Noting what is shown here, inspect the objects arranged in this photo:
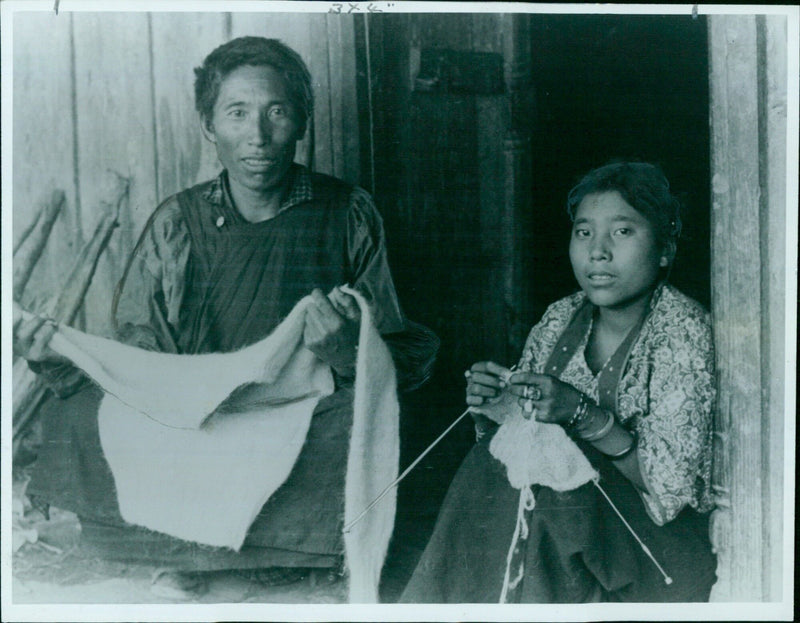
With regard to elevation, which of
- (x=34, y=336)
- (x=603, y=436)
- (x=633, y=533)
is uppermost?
(x=34, y=336)

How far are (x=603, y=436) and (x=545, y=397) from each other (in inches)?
7.0

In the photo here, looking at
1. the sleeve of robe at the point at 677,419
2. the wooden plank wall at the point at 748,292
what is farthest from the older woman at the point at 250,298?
the wooden plank wall at the point at 748,292

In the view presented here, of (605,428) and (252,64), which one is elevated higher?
(252,64)

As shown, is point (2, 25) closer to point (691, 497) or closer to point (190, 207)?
point (190, 207)

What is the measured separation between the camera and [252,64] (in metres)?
2.58

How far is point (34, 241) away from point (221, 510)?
0.87 metres

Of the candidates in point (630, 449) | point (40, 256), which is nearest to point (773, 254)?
point (630, 449)

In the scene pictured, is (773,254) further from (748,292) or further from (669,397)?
(669,397)

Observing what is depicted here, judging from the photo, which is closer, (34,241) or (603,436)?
(603,436)

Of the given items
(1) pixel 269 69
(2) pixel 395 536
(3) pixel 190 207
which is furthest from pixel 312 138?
(2) pixel 395 536

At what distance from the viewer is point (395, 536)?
8.53 ft

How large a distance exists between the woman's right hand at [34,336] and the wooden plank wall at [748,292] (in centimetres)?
177

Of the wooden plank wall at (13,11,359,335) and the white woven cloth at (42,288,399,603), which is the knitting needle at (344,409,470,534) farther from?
the wooden plank wall at (13,11,359,335)

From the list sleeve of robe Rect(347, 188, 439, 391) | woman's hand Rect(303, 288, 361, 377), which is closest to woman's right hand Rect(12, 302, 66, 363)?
woman's hand Rect(303, 288, 361, 377)
